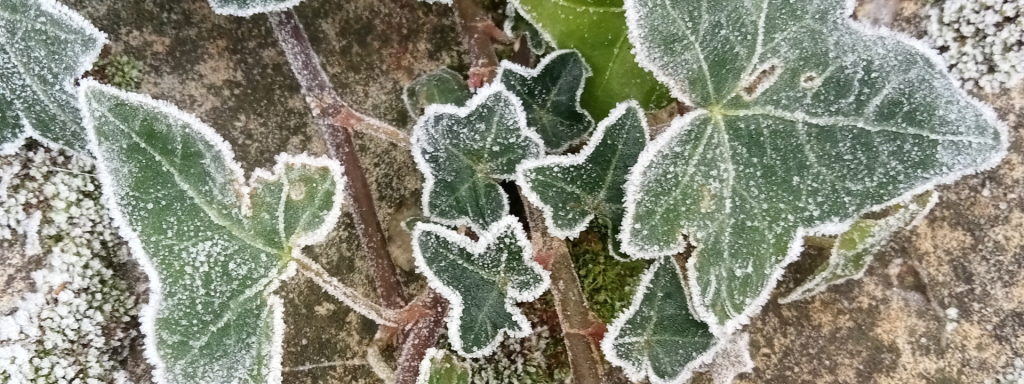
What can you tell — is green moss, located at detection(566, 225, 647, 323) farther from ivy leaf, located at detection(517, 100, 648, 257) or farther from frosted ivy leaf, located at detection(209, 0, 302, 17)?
frosted ivy leaf, located at detection(209, 0, 302, 17)

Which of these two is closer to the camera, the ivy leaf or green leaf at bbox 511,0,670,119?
the ivy leaf

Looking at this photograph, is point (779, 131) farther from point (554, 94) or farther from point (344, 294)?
point (344, 294)

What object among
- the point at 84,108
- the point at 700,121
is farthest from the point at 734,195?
the point at 84,108

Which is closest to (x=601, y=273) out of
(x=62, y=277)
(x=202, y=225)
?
(x=202, y=225)

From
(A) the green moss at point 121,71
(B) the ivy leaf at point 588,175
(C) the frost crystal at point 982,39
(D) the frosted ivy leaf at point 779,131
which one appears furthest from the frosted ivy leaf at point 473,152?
(C) the frost crystal at point 982,39

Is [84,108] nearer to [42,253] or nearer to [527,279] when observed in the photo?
[42,253]

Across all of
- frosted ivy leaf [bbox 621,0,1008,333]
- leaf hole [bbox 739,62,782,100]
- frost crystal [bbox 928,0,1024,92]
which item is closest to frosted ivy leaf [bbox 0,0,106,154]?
frosted ivy leaf [bbox 621,0,1008,333]
